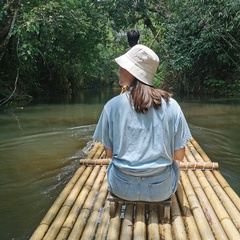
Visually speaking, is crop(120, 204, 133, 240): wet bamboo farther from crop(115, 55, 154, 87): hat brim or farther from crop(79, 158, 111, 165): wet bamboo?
crop(79, 158, 111, 165): wet bamboo

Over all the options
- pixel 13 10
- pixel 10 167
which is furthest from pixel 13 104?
pixel 10 167

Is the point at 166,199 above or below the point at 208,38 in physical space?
below

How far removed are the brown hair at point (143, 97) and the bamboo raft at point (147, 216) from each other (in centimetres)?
63

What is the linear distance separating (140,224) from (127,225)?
73mm

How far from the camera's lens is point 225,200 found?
2084 mm

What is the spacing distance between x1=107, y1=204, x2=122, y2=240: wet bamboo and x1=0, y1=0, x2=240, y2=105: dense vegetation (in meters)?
7.25

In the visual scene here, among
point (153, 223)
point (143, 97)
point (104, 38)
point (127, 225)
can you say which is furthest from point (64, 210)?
point (104, 38)

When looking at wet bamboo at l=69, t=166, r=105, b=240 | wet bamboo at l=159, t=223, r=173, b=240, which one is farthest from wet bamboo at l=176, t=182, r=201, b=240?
wet bamboo at l=69, t=166, r=105, b=240

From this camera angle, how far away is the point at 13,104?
9.98 m

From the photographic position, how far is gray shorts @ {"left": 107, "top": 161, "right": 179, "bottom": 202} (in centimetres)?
167

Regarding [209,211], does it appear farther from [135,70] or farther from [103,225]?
[135,70]

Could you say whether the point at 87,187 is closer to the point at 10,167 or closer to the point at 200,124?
the point at 10,167

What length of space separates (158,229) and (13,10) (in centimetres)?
820

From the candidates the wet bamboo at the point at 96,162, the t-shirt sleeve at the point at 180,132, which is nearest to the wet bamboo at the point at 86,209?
the wet bamboo at the point at 96,162
